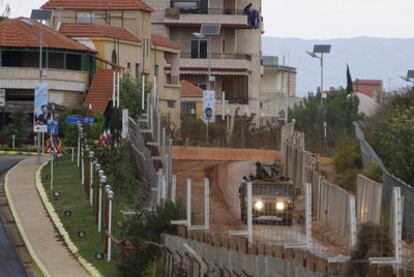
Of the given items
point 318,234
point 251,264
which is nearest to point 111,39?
point 318,234

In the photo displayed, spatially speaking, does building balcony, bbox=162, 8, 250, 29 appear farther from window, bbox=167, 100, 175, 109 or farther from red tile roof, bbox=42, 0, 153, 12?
window, bbox=167, 100, 175, 109

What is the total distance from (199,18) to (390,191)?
78.5 meters

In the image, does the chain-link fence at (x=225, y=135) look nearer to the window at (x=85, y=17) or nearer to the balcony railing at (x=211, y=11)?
the window at (x=85, y=17)

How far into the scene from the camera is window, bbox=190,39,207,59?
11456 centimetres

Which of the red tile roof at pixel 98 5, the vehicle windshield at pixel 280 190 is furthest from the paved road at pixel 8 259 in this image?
the red tile roof at pixel 98 5

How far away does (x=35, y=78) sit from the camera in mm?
88875

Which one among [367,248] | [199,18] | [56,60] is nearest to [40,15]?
[56,60]

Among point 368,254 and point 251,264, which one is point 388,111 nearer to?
point 251,264

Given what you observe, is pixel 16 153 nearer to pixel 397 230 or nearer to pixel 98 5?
pixel 98 5

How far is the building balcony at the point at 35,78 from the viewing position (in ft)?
292

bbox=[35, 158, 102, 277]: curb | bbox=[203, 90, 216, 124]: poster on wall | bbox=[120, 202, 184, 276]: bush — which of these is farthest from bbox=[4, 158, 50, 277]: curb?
bbox=[203, 90, 216, 124]: poster on wall

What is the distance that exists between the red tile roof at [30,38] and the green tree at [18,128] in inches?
174

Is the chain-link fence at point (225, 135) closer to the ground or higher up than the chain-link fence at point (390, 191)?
higher up

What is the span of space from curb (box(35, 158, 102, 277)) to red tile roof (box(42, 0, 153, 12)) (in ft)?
112
